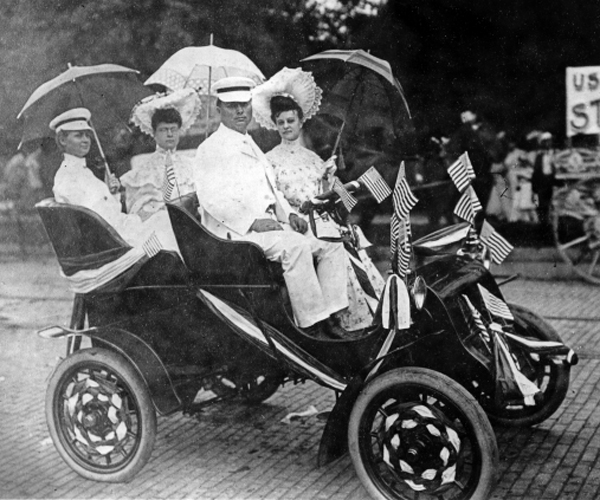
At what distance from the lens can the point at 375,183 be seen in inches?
145

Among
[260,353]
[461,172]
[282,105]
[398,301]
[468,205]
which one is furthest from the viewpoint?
[282,105]

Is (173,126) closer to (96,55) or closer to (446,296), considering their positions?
(96,55)

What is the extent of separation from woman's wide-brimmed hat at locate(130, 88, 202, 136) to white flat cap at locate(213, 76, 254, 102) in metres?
0.29

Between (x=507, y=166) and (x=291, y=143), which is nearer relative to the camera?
(x=291, y=143)

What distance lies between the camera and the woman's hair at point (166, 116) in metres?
4.03

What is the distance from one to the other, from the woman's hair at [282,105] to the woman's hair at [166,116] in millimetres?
483

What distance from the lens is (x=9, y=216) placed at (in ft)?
14.9

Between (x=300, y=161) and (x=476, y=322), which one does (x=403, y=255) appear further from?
(x=300, y=161)

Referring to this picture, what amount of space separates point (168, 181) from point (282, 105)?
68 cm

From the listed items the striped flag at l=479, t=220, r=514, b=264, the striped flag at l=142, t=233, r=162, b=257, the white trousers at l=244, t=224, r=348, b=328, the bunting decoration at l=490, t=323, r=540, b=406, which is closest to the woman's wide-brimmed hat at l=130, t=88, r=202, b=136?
the striped flag at l=142, t=233, r=162, b=257

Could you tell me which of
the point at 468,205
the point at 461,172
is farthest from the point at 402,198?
the point at 468,205

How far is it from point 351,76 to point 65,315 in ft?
11.1

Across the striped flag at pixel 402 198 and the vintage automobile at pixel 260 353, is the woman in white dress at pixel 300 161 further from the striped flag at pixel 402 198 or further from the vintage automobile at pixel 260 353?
the striped flag at pixel 402 198

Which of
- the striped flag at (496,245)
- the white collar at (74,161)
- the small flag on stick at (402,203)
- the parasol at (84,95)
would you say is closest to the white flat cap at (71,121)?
the parasol at (84,95)
